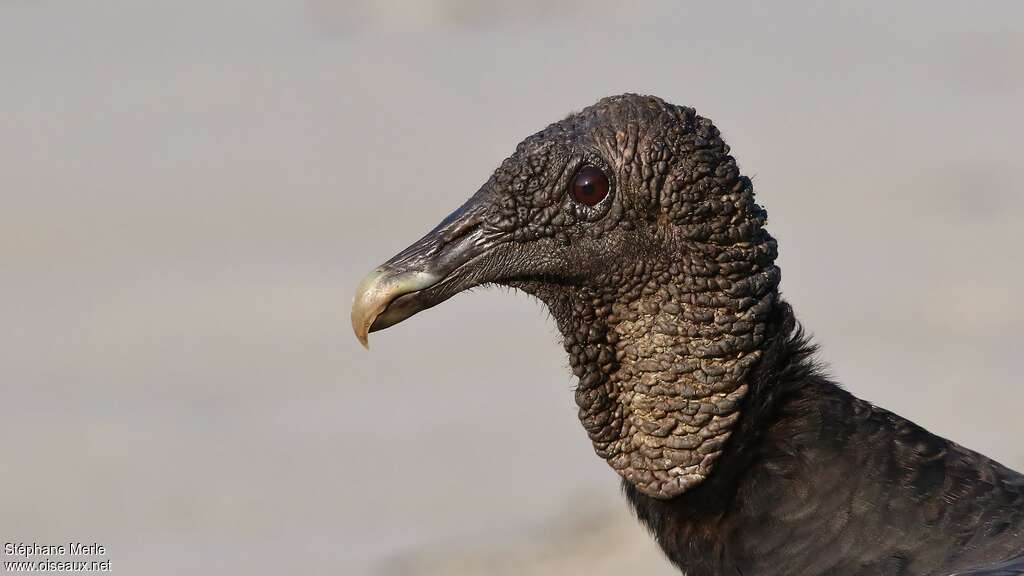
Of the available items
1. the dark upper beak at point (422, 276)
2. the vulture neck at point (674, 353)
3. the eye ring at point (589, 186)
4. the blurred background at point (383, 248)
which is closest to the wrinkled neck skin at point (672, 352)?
the vulture neck at point (674, 353)

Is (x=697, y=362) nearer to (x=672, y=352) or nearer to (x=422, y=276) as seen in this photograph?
(x=672, y=352)

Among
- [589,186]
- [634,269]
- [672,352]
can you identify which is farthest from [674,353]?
[589,186]

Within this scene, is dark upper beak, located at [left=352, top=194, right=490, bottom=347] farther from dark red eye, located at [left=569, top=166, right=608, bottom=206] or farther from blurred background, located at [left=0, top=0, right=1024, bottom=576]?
blurred background, located at [left=0, top=0, right=1024, bottom=576]

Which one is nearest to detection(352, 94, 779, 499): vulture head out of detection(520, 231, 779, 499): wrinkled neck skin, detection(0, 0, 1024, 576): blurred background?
detection(520, 231, 779, 499): wrinkled neck skin

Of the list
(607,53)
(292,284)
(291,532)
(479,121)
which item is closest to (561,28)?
(607,53)

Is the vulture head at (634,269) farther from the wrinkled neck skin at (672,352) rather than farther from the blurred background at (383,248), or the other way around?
the blurred background at (383,248)

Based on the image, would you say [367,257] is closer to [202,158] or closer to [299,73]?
[202,158]
